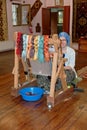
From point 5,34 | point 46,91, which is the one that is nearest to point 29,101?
point 46,91

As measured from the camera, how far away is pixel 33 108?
2.79m

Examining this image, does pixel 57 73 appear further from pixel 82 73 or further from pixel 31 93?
pixel 82 73

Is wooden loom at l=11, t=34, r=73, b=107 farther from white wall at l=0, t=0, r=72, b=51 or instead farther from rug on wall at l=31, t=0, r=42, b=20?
rug on wall at l=31, t=0, r=42, b=20

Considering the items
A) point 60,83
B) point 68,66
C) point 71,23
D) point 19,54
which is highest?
point 71,23

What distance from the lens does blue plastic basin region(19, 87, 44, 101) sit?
117 inches

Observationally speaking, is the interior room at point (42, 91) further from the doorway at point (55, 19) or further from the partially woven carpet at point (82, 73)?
the doorway at point (55, 19)

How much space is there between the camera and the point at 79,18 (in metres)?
8.16

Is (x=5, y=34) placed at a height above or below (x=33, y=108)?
above

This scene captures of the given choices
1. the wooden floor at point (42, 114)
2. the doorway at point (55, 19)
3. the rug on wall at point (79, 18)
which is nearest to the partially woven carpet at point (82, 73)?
the wooden floor at point (42, 114)

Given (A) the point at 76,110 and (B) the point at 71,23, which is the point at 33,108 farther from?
(B) the point at 71,23

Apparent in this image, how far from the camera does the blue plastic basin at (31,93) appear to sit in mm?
2977

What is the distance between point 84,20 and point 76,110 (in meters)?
5.98

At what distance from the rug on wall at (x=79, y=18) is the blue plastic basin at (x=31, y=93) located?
5.53m

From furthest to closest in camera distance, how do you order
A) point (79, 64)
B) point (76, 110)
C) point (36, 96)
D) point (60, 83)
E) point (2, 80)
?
point (79, 64)
point (2, 80)
point (60, 83)
point (36, 96)
point (76, 110)
